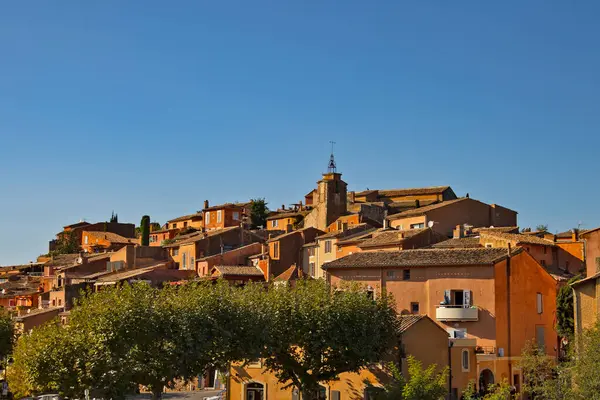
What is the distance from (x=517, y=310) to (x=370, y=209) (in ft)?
123

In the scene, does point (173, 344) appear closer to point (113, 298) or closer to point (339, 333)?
point (113, 298)

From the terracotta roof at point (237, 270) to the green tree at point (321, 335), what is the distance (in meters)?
24.3

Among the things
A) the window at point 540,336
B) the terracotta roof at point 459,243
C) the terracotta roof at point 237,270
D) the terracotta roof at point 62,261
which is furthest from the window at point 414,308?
the terracotta roof at point 62,261

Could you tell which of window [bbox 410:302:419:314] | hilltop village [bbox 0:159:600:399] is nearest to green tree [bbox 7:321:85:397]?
hilltop village [bbox 0:159:600:399]

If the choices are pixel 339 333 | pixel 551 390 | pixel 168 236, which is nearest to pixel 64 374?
pixel 339 333

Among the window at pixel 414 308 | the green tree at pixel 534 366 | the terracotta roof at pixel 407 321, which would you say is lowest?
the green tree at pixel 534 366

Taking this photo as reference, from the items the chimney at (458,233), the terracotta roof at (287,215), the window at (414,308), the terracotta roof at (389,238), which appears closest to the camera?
the window at (414,308)

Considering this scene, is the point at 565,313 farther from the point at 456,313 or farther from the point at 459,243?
the point at 459,243

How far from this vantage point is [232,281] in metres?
69.8

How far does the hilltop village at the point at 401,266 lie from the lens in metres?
49.8

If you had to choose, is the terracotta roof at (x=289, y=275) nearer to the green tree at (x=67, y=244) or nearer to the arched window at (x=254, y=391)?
the arched window at (x=254, y=391)

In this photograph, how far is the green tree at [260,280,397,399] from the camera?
146 ft

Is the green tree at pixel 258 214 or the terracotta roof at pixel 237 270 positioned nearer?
the terracotta roof at pixel 237 270

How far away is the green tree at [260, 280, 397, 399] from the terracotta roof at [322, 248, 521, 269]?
8.46 meters
